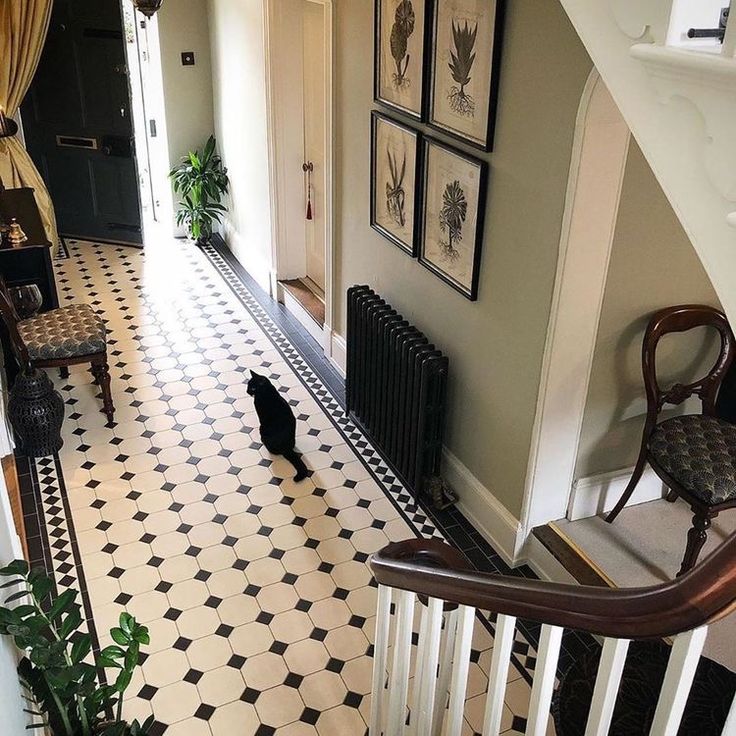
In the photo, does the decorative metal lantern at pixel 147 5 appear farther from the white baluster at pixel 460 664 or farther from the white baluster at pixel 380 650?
the white baluster at pixel 460 664

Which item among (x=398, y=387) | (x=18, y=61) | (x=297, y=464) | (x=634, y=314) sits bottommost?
(x=297, y=464)

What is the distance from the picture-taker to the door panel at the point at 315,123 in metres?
5.60

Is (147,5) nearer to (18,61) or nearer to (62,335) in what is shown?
(62,335)

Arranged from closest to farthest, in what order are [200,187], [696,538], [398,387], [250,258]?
[696,538], [398,387], [250,258], [200,187]

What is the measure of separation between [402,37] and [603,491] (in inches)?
93.3

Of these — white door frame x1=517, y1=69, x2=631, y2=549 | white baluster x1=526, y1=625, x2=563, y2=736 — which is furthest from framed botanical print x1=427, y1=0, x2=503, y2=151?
white baluster x1=526, y1=625, x2=563, y2=736

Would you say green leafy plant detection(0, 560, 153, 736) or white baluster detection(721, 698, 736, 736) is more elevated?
white baluster detection(721, 698, 736, 736)

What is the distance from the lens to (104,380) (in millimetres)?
4848

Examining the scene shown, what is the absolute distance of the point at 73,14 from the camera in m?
6.66

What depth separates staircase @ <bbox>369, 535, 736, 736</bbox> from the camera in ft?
3.50

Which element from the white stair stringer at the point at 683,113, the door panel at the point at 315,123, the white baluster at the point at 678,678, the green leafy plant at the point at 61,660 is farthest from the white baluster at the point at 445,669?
the door panel at the point at 315,123

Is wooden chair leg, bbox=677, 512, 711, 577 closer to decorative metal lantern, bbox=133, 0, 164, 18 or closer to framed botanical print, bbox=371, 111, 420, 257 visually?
framed botanical print, bbox=371, 111, 420, 257

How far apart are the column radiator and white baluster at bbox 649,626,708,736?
281 centimetres

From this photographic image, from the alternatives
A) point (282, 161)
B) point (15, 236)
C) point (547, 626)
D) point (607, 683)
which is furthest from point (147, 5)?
point (607, 683)
